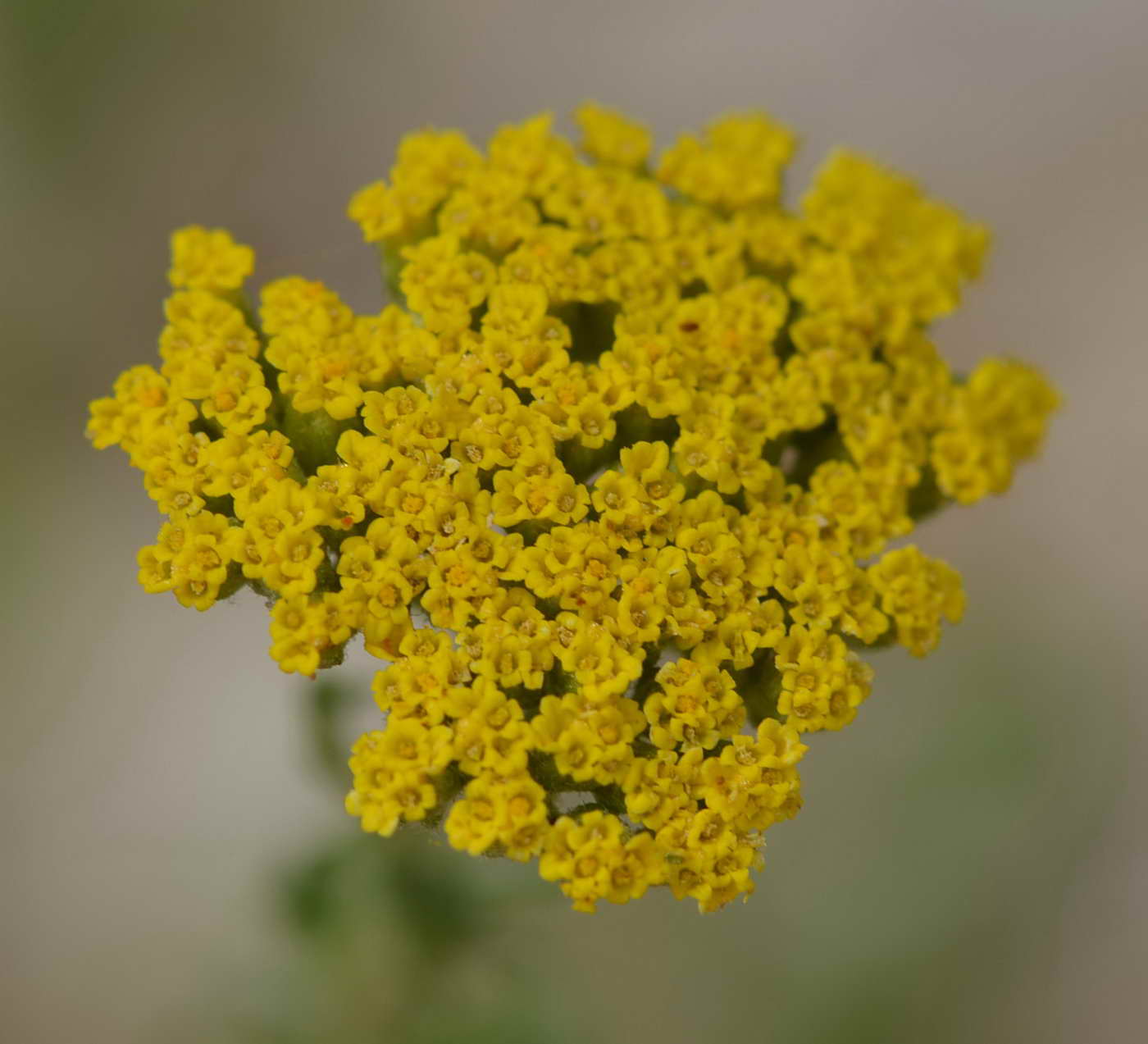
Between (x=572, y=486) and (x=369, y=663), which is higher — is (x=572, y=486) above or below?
below

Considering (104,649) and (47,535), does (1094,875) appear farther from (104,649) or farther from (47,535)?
(47,535)

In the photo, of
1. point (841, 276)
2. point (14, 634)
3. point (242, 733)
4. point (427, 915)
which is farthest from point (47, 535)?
point (841, 276)

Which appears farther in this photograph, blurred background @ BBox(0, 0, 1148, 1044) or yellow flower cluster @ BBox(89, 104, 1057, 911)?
blurred background @ BBox(0, 0, 1148, 1044)

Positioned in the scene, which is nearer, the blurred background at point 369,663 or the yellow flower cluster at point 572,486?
the yellow flower cluster at point 572,486

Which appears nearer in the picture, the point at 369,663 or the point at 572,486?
the point at 572,486
